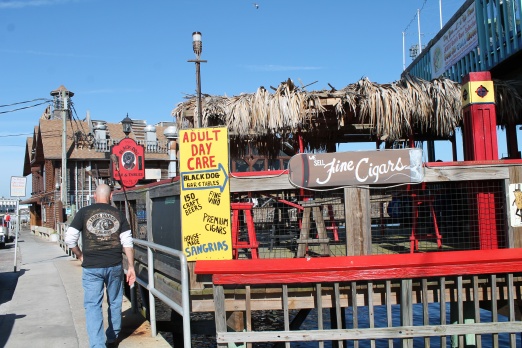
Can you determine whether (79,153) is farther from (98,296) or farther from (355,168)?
(355,168)

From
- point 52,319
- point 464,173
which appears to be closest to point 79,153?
point 52,319

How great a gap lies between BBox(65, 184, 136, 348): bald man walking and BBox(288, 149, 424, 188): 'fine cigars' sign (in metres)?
1.85

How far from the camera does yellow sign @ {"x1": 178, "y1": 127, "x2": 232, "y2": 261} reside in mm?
5094

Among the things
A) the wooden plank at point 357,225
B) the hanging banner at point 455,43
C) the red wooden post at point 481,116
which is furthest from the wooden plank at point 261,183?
the hanging banner at point 455,43

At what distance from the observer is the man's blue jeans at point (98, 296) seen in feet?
16.3

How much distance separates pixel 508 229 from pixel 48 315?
19.3ft

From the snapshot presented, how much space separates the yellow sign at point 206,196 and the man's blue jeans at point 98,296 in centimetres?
81

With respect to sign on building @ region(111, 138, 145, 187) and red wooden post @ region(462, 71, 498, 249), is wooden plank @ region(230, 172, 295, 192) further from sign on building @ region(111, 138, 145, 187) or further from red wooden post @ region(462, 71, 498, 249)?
sign on building @ region(111, 138, 145, 187)

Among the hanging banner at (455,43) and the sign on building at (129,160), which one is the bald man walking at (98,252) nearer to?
the sign on building at (129,160)

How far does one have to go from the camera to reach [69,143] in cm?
3334

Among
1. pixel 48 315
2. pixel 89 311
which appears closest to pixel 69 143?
pixel 48 315

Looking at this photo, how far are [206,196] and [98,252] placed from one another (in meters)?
1.20

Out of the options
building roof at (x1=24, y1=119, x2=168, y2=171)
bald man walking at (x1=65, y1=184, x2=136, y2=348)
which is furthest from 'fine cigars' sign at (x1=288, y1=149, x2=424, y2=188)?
building roof at (x1=24, y1=119, x2=168, y2=171)

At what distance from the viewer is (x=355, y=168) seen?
5.05 metres
